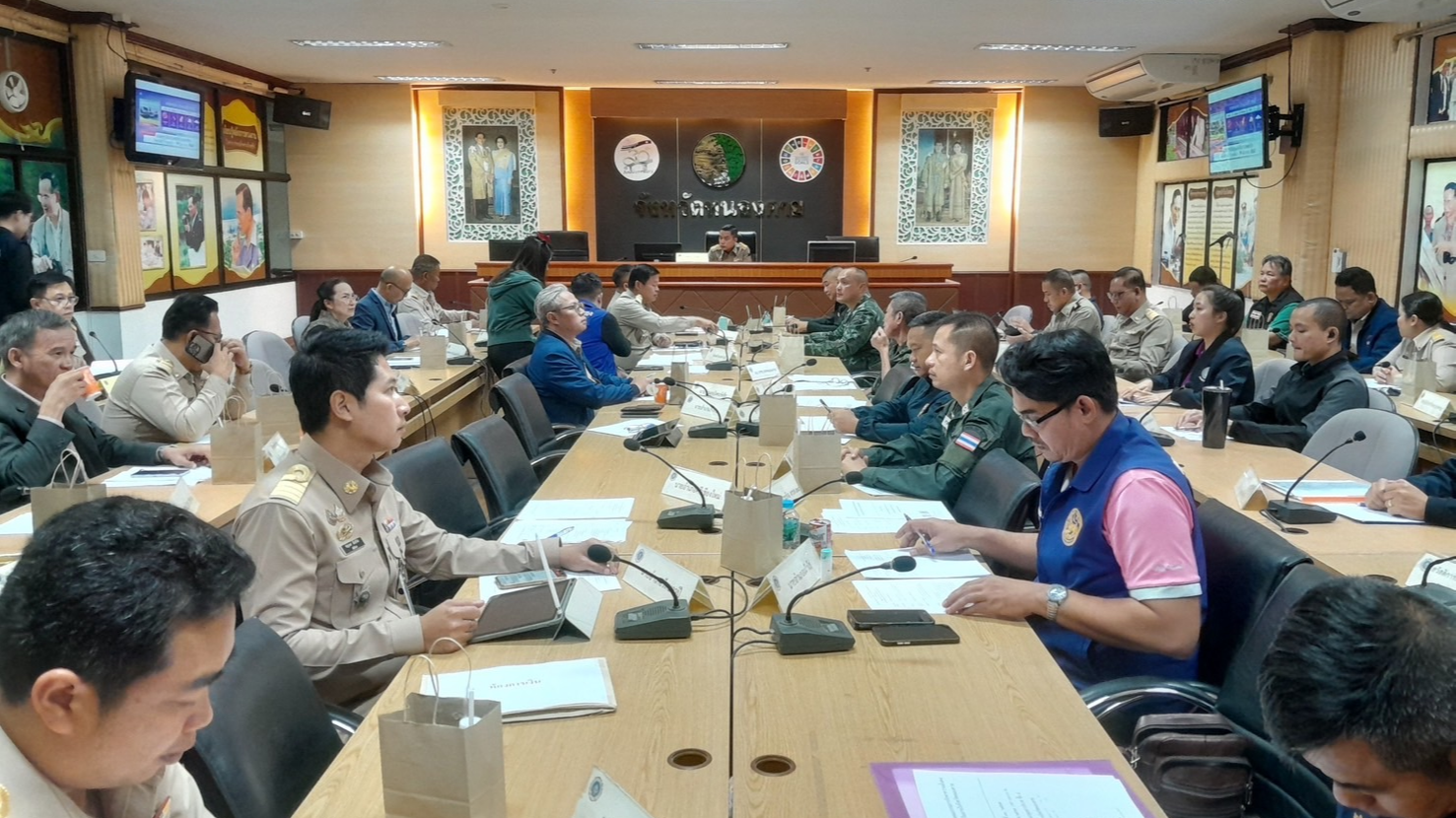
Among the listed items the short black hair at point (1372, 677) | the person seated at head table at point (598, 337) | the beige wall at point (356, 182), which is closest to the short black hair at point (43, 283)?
the person seated at head table at point (598, 337)

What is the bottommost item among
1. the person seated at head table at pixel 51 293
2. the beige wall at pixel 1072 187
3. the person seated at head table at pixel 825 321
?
the person seated at head table at pixel 825 321

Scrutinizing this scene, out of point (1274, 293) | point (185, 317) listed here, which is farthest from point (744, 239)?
point (185, 317)

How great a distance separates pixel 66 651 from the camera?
1.05 metres

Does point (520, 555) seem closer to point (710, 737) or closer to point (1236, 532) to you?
point (710, 737)

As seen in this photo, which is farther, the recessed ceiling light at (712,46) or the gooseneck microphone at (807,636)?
the recessed ceiling light at (712,46)

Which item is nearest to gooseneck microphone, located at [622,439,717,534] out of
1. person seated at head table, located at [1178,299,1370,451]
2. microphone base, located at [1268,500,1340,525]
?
microphone base, located at [1268,500,1340,525]

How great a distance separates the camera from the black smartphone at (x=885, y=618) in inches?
88.2

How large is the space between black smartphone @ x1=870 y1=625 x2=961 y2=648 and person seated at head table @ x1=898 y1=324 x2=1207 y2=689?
0.13 meters

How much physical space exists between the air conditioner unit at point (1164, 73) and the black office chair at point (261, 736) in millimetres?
10293

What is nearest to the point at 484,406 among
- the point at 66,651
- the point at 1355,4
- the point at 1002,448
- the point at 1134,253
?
the point at 1002,448

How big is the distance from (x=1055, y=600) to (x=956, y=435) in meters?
1.18

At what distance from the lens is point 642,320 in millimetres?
8297

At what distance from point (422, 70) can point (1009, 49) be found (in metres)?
6.04

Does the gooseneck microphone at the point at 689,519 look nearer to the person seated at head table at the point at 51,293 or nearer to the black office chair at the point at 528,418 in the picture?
the black office chair at the point at 528,418
